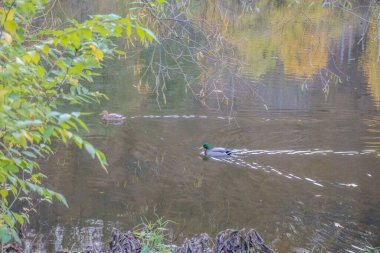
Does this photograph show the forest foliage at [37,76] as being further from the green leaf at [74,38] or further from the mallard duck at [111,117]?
the mallard duck at [111,117]

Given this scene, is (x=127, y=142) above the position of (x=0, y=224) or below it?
Answer: below

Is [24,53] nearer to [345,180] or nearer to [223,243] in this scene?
[223,243]

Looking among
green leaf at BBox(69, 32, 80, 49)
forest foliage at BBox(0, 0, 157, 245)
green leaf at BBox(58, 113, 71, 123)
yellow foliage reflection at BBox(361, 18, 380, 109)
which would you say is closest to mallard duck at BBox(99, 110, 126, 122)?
yellow foliage reflection at BBox(361, 18, 380, 109)

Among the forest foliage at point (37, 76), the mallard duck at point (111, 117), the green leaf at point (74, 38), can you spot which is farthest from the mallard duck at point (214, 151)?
the green leaf at point (74, 38)

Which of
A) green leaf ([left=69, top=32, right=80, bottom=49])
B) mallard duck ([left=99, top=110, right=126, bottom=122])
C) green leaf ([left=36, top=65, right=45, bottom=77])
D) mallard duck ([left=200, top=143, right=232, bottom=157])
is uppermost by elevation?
green leaf ([left=69, top=32, right=80, bottom=49])

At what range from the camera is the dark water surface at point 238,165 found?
26.9ft

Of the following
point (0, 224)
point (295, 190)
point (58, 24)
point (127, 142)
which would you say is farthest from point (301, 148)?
point (0, 224)

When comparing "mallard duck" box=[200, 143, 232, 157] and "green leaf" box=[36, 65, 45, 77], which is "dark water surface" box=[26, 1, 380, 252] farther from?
"green leaf" box=[36, 65, 45, 77]

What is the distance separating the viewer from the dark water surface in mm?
8195

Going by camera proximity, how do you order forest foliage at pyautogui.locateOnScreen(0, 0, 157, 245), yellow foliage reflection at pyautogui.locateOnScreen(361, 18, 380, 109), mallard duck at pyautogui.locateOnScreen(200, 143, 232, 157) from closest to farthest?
forest foliage at pyautogui.locateOnScreen(0, 0, 157, 245)
mallard duck at pyautogui.locateOnScreen(200, 143, 232, 157)
yellow foliage reflection at pyautogui.locateOnScreen(361, 18, 380, 109)

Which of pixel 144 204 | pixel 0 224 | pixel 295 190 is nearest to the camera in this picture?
pixel 0 224

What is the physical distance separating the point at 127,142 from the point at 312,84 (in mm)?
7634

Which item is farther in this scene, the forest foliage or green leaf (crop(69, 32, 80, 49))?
green leaf (crop(69, 32, 80, 49))

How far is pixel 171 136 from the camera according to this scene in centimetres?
1276
